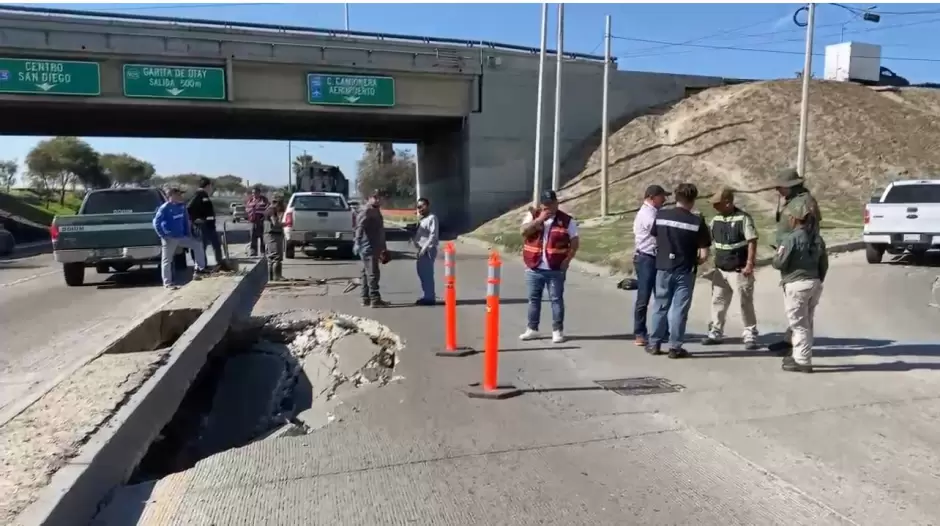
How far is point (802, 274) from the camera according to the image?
6723mm

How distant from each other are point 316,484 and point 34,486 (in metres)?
1.46

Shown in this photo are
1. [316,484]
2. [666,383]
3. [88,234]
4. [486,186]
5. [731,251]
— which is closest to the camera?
[316,484]

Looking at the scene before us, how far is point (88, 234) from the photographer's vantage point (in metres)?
14.1

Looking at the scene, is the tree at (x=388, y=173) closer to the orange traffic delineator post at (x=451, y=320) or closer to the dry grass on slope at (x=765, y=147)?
the dry grass on slope at (x=765, y=147)

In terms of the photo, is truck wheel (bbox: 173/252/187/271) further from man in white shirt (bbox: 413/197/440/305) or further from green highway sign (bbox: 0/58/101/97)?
green highway sign (bbox: 0/58/101/97)

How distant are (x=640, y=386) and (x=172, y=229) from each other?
9179 millimetres

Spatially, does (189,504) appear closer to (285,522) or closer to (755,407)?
(285,522)

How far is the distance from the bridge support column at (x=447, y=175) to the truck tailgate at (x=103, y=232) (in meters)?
20.0

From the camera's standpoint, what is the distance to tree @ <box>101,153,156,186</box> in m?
96.2

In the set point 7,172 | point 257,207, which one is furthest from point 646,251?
point 7,172

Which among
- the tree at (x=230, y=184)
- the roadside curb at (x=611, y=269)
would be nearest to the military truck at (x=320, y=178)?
the roadside curb at (x=611, y=269)

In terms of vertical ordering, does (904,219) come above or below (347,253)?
above

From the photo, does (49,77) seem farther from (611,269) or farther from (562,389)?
(562,389)

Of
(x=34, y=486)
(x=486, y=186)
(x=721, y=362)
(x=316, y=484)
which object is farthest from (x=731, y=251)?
(x=486, y=186)
